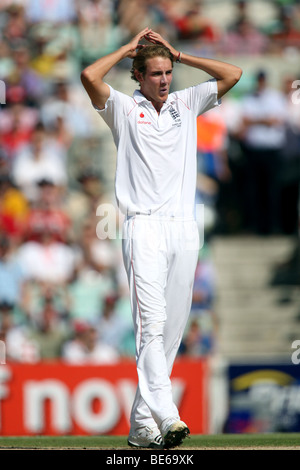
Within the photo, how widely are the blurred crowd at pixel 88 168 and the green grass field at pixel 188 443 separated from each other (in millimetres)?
4283

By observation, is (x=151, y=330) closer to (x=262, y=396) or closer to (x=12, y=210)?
(x=262, y=396)

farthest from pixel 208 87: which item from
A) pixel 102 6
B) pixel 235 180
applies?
pixel 102 6

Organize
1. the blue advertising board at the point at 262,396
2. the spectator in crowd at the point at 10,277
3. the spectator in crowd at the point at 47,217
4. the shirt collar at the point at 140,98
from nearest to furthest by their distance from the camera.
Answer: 1. the shirt collar at the point at 140,98
2. the blue advertising board at the point at 262,396
3. the spectator in crowd at the point at 10,277
4. the spectator in crowd at the point at 47,217

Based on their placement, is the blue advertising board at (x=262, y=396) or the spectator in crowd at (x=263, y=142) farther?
the spectator in crowd at (x=263, y=142)

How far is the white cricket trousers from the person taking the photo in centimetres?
641

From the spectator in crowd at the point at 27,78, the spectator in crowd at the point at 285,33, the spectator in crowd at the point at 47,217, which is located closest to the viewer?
the spectator in crowd at the point at 47,217

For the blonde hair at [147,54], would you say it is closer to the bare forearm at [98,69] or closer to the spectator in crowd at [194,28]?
the bare forearm at [98,69]

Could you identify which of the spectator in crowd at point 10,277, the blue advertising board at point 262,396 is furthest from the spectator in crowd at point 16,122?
the blue advertising board at point 262,396

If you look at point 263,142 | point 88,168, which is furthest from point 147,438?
point 263,142

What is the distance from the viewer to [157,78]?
6.61m

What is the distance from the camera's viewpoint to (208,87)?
6.83m

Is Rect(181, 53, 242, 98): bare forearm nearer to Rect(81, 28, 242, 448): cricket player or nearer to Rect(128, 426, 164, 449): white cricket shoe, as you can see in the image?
Rect(81, 28, 242, 448): cricket player

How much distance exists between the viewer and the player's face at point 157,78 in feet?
21.6
